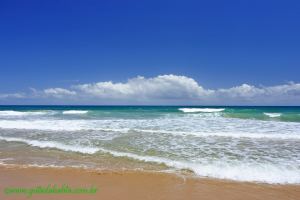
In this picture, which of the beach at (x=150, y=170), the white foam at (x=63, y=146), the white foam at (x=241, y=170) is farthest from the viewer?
the white foam at (x=63, y=146)

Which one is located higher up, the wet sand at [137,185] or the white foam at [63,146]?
the white foam at [63,146]

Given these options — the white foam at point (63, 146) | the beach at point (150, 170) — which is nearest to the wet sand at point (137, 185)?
the beach at point (150, 170)

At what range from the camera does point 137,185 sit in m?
5.08

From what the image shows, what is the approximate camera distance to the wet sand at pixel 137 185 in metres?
4.53

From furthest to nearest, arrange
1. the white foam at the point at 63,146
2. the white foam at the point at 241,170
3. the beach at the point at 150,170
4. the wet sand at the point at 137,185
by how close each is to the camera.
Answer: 1. the white foam at the point at 63,146
2. the white foam at the point at 241,170
3. the beach at the point at 150,170
4. the wet sand at the point at 137,185

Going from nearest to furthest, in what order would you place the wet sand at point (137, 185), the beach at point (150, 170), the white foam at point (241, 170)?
the wet sand at point (137, 185) → the beach at point (150, 170) → the white foam at point (241, 170)

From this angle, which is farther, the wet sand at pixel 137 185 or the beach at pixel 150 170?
the beach at pixel 150 170

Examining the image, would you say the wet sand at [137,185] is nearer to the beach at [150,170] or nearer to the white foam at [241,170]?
the beach at [150,170]

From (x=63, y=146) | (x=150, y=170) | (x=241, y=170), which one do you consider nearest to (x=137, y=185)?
(x=150, y=170)

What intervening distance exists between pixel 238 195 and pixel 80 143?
6418 millimetres

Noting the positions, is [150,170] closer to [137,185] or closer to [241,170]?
[137,185]

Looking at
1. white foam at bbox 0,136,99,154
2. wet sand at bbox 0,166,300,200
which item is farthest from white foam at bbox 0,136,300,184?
white foam at bbox 0,136,99,154

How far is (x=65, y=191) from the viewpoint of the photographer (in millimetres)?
4746

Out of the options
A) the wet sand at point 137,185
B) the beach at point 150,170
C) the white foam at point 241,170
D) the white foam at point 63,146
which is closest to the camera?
the wet sand at point 137,185
